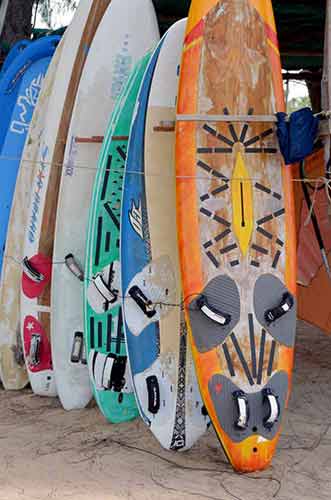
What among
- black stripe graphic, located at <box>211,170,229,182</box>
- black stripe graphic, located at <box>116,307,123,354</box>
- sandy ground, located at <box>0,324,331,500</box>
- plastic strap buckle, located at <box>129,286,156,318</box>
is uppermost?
black stripe graphic, located at <box>211,170,229,182</box>

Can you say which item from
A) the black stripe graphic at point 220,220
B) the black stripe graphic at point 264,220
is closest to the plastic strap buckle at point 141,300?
the black stripe graphic at point 220,220

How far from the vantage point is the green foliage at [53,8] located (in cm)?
922

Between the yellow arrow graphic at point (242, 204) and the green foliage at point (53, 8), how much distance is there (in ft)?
22.8

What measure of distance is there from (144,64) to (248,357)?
4.68 feet

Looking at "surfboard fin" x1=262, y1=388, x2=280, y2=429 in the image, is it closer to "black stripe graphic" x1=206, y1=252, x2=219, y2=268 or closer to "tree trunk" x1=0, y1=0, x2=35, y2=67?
"black stripe graphic" x1=206, y1=252, x2=219, y2=268

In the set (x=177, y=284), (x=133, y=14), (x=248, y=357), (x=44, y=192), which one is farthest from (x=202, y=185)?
(x=133, y=14)

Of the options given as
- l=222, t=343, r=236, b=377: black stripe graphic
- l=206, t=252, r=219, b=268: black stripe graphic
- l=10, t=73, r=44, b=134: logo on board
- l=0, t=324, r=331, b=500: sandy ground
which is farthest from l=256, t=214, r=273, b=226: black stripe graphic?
l=10, t=73, r=44, b=134: logo on board

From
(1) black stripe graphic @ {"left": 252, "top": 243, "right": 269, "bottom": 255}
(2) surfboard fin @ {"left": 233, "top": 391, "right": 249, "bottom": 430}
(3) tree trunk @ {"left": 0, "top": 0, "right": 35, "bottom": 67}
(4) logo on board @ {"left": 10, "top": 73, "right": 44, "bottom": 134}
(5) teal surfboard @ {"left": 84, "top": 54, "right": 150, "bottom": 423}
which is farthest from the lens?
(3) tree trunk @ {"left": 0, "top": 0, "right": 35, "bottom": 67}

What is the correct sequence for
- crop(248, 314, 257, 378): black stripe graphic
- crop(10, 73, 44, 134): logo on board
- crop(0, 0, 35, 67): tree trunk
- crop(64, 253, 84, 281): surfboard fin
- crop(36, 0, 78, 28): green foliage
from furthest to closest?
crop(36, 0, 78, 28): green foliage, crop(0, 0, 35, 67): tree trunk, crop(10, 73, 44, 134): logo on board, crop(64, 253, 84, 281): surfboard fin, crop(248, 314, 257, 378): black stripe graphic

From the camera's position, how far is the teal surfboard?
10.6ft

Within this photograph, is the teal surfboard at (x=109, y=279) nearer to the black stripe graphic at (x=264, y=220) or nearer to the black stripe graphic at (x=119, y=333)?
the black stripe graphic at (x=119, y=333)

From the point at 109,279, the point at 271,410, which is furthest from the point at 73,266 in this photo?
the point at 271,410

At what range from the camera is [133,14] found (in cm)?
375

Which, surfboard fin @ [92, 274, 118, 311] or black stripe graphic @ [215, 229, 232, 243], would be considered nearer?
black stripe graphic @ [215, 229, 232, 243]
